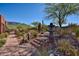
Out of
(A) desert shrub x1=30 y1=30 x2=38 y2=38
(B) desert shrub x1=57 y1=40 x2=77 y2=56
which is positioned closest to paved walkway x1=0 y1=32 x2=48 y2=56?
(A) desert shrub x1=30 y1=30 x2=38 y2=38

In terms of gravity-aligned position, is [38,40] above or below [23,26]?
below

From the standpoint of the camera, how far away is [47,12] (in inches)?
64.5

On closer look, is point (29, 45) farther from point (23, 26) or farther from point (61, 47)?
point (61, 47)

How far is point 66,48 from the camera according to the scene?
63.4 inches

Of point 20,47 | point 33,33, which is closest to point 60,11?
point 33,33

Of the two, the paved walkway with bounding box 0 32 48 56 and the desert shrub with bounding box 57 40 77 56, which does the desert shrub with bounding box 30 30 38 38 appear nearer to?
the paved walkway with bounding box 0 32 48 56

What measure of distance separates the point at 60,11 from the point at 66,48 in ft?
1.08

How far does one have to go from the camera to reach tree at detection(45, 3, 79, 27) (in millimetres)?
1629

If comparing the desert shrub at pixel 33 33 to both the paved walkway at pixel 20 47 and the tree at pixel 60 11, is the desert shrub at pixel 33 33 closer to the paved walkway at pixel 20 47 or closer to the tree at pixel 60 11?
the paved walkway at pixel 20 47

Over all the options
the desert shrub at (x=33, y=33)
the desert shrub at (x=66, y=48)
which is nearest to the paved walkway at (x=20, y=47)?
the desert shrub at (x=33, y=33)

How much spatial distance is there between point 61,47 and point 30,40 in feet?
0.91

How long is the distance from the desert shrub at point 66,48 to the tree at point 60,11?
0.16 meters

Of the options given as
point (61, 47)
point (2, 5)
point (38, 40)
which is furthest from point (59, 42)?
point (2, 5)

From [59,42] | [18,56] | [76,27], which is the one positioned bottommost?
[18,56]
